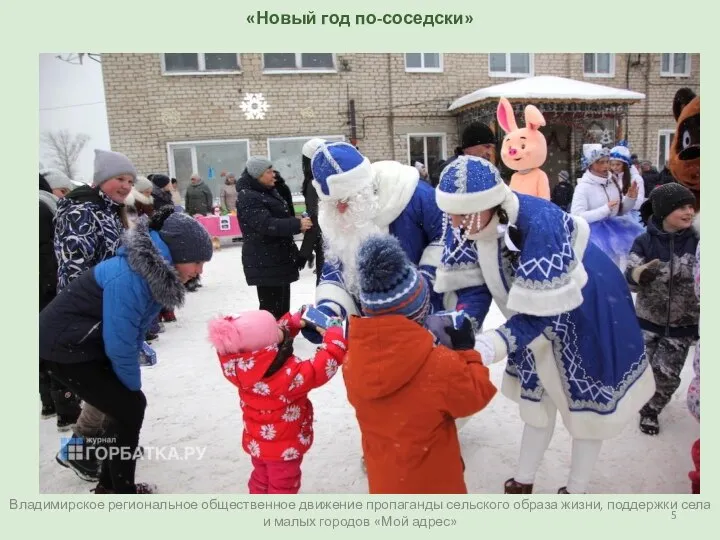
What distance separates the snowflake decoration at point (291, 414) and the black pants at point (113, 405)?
66 cm

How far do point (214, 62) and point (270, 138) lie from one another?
1607mm

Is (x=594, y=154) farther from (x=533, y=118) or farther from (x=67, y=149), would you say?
(x=67, y=149)

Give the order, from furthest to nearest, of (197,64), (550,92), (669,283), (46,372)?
(197,64) → (550,92) → (46,372) → (669,283)

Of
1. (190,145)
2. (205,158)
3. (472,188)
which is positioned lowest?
(472,188)

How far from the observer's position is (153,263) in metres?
1.87

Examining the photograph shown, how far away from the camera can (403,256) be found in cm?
147

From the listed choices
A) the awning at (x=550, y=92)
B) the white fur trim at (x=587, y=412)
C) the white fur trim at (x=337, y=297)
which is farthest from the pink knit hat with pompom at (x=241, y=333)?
the awning at (x=550, y=92)

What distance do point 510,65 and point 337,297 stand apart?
948cm

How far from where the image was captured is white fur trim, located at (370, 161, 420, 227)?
210 centimetres

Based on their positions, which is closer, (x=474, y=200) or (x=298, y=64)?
(x=474, y=200)

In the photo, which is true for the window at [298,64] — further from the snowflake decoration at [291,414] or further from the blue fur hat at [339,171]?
the snowflake decoration at [291,414]

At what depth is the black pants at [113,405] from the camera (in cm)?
200

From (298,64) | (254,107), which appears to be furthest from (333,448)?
(298,64)
